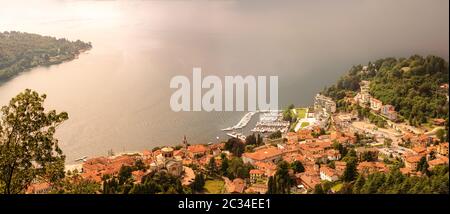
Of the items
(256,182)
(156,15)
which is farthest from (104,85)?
(256,182)

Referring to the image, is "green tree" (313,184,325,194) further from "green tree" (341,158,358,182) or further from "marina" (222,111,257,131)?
"marina" (222,111,257,131)

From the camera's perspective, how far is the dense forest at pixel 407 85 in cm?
878

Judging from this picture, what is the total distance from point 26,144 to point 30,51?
318 inches

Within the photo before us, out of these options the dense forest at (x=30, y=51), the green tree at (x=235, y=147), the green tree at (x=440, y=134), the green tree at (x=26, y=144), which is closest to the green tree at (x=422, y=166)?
the green tree at (x=440, y=134)

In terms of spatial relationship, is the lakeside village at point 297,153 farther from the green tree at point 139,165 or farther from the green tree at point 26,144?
the green tree at point 26,144

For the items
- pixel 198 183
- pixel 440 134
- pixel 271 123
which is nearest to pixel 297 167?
pixel 198 183

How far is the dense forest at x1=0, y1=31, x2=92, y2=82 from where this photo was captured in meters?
8.80

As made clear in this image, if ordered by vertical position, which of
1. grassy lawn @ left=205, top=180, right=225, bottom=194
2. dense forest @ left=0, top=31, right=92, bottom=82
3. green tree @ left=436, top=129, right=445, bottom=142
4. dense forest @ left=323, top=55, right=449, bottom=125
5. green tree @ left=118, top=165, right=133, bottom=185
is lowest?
grassy lawn @ left=205, top=180, right=225, bottom=194

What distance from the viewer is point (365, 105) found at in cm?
1077

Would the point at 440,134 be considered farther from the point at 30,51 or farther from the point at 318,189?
the point at 30,51

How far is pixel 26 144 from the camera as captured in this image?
2.52 m

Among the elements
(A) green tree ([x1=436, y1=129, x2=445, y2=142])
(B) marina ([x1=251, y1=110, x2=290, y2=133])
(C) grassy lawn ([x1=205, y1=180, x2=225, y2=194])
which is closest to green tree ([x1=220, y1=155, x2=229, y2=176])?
(C) grassy lawn ([x1=205, y1=180, x2=225, y2=194])

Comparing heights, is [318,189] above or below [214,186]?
above

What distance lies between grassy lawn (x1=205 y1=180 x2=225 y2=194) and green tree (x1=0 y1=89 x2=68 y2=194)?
323cm
